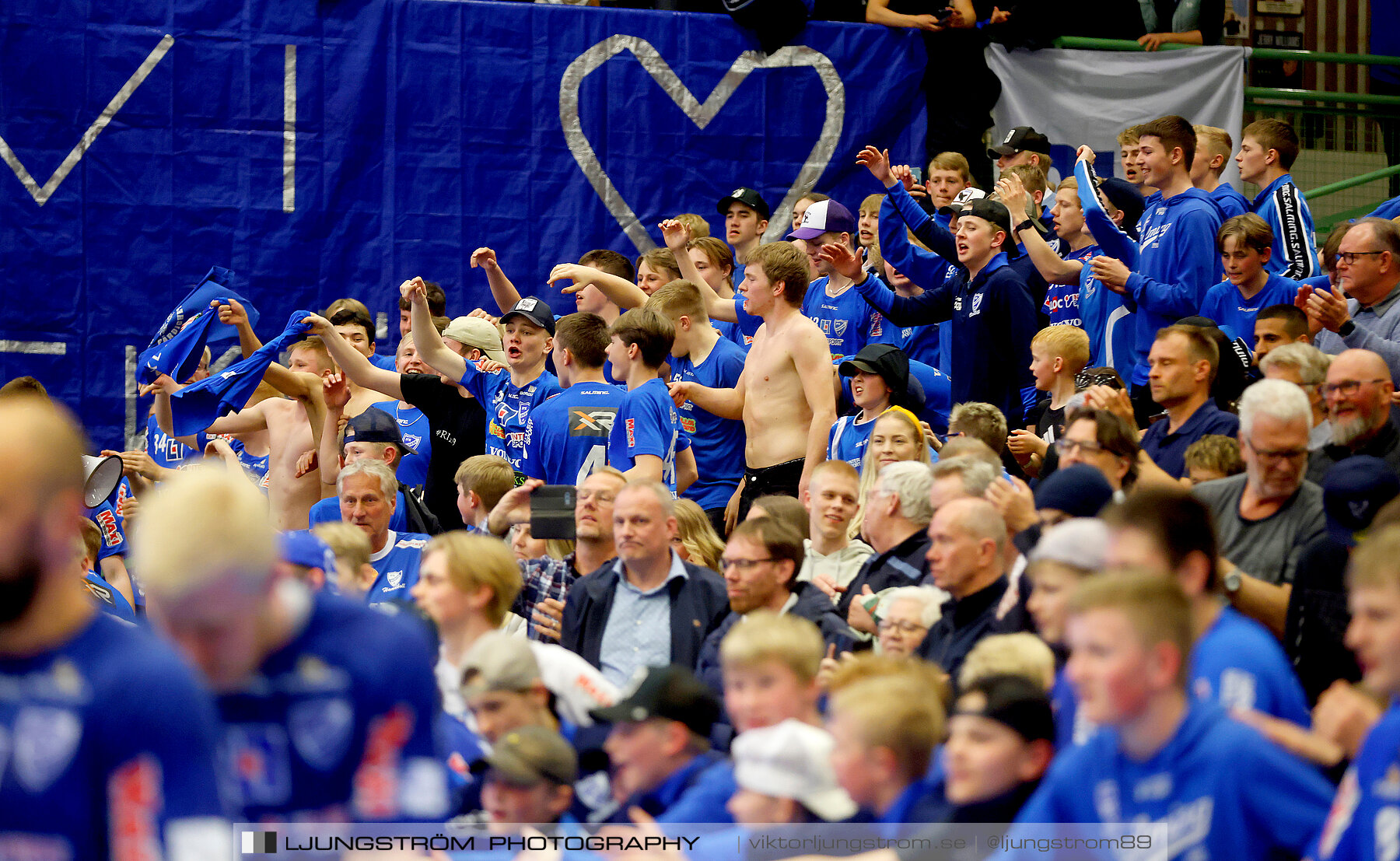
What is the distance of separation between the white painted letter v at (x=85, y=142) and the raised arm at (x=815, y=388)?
586 centimetres

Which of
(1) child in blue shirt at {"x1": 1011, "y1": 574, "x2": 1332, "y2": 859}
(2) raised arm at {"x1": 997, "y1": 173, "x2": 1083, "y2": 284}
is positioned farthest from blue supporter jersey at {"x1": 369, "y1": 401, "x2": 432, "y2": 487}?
(1) child in blue shirt at {"x1": 1011, "y1": 574, "x2": 1332, "y2": 859}

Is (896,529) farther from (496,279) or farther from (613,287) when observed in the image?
(496,279)

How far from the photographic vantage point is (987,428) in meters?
7.33

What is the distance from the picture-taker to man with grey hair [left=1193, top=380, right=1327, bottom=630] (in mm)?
5258

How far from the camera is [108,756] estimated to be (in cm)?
253

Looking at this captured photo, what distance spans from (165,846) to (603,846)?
1.81 meters

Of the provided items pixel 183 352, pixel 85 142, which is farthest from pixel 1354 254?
pixel 85 142

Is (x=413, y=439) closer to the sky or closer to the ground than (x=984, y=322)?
closer to the ground

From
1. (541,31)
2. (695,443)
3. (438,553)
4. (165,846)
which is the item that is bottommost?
(695,443)

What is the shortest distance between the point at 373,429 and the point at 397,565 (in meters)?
1.25

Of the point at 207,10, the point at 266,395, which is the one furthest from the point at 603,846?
the point at 207,10

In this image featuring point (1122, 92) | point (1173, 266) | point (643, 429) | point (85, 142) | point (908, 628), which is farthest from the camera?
point (1122, 92)

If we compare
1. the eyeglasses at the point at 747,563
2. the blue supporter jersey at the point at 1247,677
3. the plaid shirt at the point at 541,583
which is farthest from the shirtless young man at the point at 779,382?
the blue supporter jersey at the point at 1247,677

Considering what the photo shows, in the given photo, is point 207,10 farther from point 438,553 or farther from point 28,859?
point 28,859
